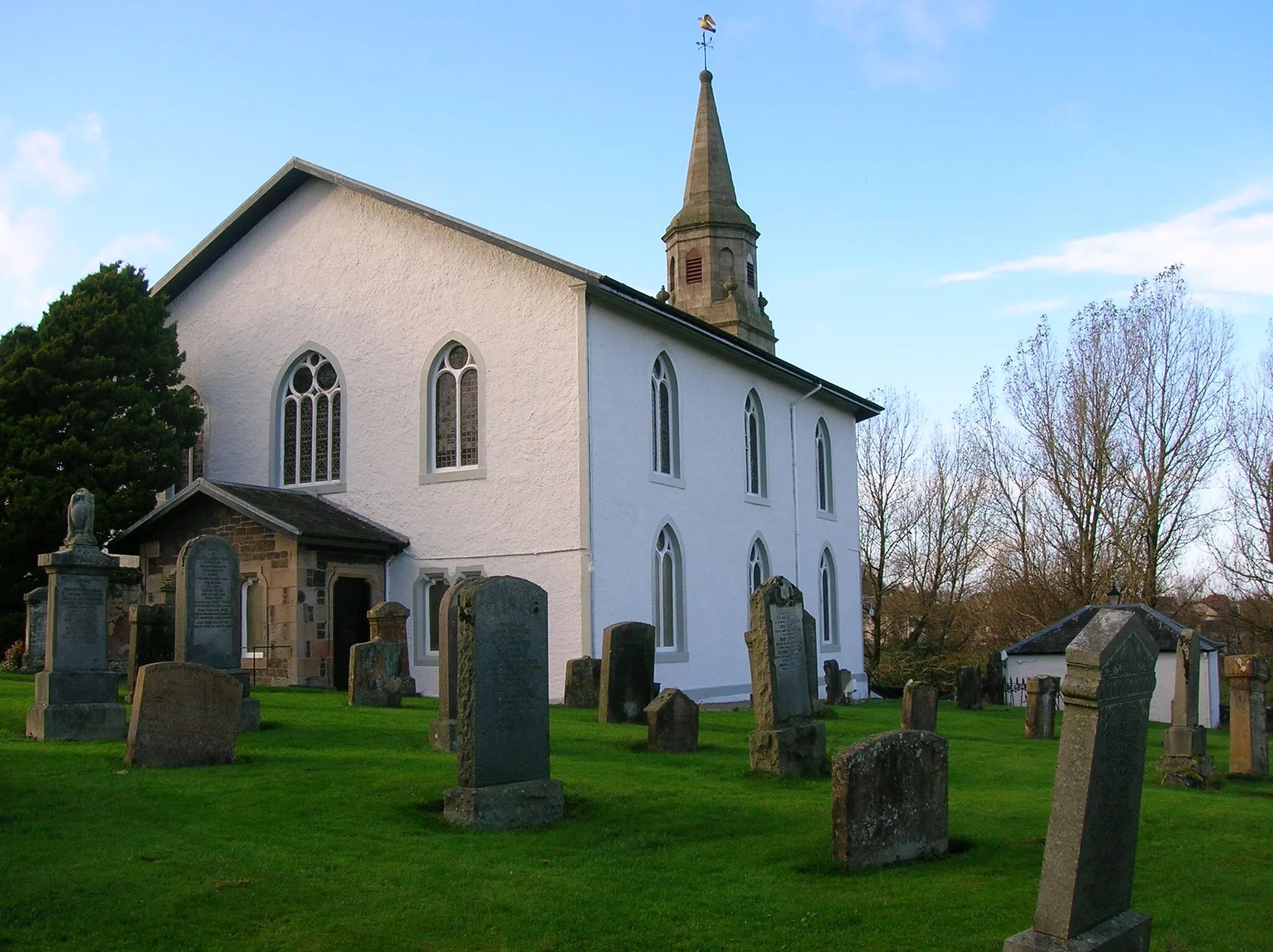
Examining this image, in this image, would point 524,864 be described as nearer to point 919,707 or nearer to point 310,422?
point 919,707

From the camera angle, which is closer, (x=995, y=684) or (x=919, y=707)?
(x=919, y=707)

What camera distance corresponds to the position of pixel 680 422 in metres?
25.0

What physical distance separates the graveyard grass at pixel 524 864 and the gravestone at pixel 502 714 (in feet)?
0.83

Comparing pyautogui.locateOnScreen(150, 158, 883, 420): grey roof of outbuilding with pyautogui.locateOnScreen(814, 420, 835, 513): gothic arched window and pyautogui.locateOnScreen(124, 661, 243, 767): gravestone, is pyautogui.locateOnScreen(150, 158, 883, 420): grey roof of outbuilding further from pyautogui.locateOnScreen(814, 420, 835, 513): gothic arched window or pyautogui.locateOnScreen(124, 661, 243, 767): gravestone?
pyautogui.locateOnScreen(124, 661, 243, 767): gravestone

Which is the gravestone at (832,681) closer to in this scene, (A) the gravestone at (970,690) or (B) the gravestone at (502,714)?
(A) the gravestone at (970,690)

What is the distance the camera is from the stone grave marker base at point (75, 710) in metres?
12.7

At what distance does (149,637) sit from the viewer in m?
15.4

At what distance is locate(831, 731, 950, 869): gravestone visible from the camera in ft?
27.4

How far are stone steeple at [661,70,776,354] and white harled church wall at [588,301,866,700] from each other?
15.2 ft

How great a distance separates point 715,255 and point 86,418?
18952 mm

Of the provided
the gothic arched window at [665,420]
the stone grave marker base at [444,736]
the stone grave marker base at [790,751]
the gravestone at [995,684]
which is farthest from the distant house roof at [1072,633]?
the stone grave marker base at [444,736]

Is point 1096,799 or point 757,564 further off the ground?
point 757,564

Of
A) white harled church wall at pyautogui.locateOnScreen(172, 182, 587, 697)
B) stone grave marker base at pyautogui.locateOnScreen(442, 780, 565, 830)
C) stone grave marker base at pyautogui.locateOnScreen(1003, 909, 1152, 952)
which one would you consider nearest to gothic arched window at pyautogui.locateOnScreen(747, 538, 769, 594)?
white harled church wall at pyautogui.locateOnScreen(172, 182, 587, 697)

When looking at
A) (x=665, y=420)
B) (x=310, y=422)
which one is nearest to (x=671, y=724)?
(x=665, y=420)
